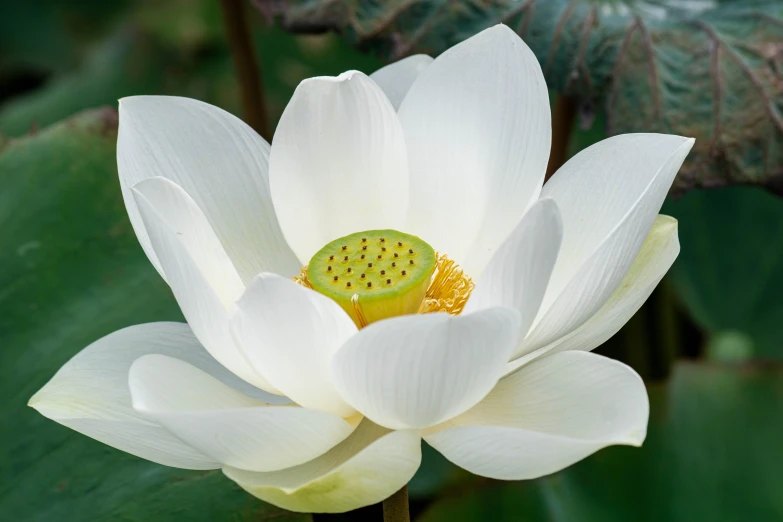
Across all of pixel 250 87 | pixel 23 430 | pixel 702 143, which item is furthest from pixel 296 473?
pixel 250 87

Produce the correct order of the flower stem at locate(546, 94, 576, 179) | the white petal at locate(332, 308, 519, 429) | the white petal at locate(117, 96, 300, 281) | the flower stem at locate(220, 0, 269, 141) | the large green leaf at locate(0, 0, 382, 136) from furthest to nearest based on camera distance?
1. the large green leaf at locate(0, 0, 382, 136)
2. the flower stem at locate(220, 0, 269, 141)
3. the flower stem at locate(546, 94, 576, 179)
4. the white petal at locate(117, 96, 300, 281)
5. the white petal at locate(332, 308, 519, 429)

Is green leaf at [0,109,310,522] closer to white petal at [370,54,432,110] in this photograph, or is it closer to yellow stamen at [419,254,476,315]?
yellow stamen at [419,254,476,315]

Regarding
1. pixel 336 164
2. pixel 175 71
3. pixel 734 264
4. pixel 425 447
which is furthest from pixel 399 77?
pixel 175 71

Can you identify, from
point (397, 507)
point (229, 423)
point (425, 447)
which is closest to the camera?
point (229, 423)

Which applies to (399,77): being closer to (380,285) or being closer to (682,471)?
(380,285)

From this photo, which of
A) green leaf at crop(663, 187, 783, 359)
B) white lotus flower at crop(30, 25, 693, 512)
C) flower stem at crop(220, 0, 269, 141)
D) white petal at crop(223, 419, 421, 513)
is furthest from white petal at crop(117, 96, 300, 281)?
green leaf at crop(663, 187, 783, 359)
